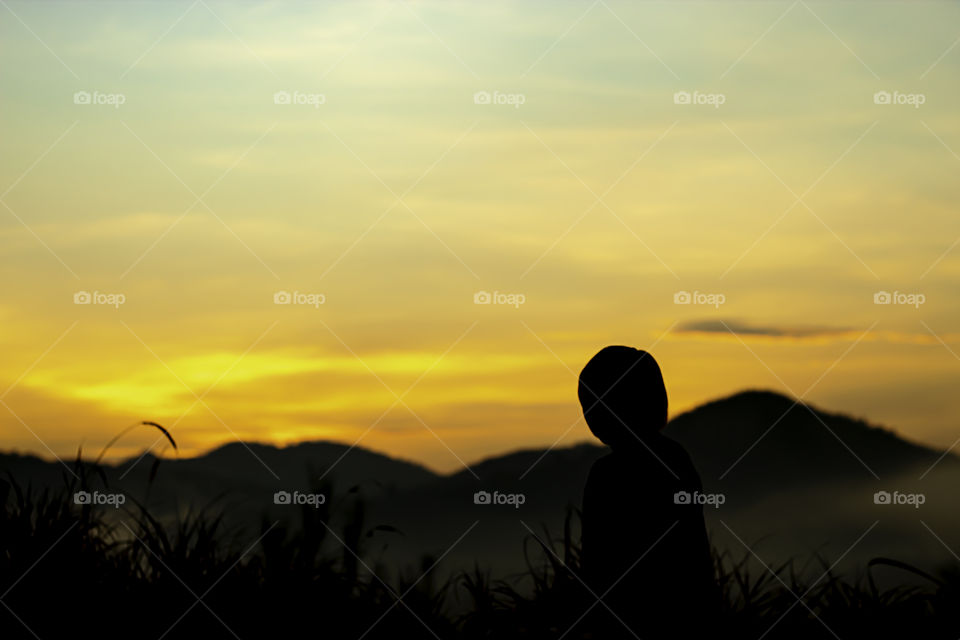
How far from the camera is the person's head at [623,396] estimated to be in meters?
3.96

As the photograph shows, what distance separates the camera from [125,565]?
6.07m

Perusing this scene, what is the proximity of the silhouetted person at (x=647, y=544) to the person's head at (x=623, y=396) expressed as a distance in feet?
0.29

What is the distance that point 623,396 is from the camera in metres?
3.97

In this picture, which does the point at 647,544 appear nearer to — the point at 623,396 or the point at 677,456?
the point at 677,456

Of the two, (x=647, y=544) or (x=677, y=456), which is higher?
(x=677, y=456)

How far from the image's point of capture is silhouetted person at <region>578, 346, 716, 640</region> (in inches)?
145

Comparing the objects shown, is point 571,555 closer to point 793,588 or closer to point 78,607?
point 793,588

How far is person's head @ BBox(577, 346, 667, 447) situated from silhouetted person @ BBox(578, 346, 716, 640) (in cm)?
9

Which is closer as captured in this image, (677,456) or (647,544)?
(647,544)

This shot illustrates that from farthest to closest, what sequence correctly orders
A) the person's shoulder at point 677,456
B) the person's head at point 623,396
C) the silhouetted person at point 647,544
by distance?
the person's head at point 623,396
the person's shoulder at point 677,456
the silhouetted person at point 647,544

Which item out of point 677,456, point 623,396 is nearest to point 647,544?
point 677,456

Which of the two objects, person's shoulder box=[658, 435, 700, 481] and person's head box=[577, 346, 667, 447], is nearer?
person's shoulder box=[658, 435, 700, 481]

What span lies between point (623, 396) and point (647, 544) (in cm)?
63

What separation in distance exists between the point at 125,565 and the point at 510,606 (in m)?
2.57
